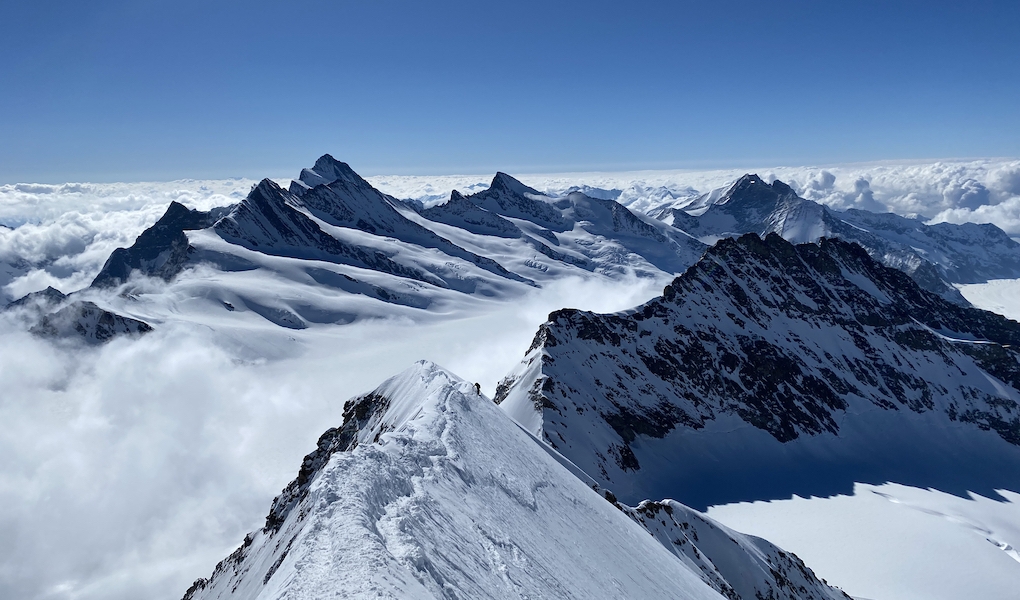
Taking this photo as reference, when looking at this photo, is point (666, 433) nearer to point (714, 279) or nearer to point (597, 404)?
point (597, 404)

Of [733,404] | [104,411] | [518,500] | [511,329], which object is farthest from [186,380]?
[518,500]

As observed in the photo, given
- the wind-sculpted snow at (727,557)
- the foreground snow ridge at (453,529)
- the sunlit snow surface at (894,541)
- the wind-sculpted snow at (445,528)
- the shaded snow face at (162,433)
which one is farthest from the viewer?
the shaded snow face at (162,433)

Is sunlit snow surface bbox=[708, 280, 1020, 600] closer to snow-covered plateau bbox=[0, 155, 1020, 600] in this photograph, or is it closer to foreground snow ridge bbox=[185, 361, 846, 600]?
snow-covered plateau bbox=[0, 155, 1020, 600]

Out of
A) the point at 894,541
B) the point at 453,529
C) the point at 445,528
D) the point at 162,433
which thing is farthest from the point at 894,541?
the point at 162,433

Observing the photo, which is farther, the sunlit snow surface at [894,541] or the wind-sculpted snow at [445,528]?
the sunlit snow surface at [894,541]

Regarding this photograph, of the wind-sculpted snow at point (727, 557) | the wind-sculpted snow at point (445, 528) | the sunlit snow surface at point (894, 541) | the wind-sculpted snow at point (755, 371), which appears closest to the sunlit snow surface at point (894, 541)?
the sunlit snow surface at point (894, 541)

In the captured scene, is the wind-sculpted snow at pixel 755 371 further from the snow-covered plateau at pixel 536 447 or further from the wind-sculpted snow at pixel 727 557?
the wind-sculpted snow at pixel 727 557
